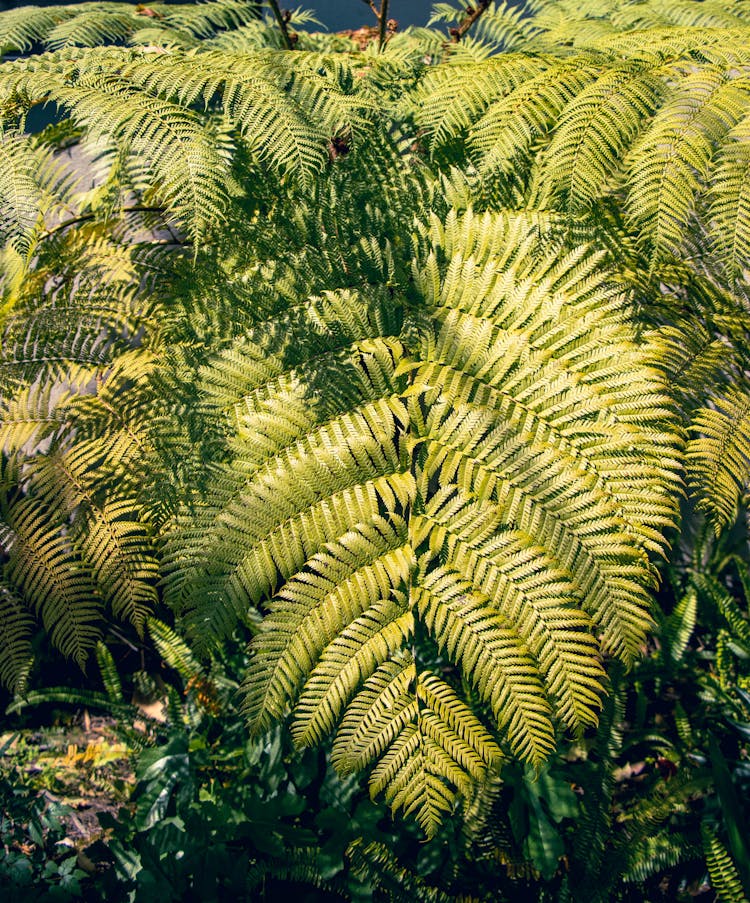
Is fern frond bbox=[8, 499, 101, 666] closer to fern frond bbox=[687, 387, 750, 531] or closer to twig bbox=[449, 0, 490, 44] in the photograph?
fern frond bbox=[687, 387, 750, 531]

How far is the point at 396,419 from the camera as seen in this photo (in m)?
1.55

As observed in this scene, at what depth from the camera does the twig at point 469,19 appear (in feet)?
7.90

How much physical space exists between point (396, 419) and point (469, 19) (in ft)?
5.77

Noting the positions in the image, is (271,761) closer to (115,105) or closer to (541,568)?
(541,568)

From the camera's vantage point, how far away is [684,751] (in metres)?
2.18

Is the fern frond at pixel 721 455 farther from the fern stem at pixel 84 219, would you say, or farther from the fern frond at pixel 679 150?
the fern stem at pixel 84 219

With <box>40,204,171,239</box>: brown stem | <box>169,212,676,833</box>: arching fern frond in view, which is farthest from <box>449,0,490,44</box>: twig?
<box>169,212,676,833</box>: arching fern frond

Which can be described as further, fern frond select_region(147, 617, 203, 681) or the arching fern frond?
fern frond select_region(147, 617, 203, 681)

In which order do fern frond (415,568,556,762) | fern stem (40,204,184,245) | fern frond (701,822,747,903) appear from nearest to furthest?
fern frond (415,568,556,762), fern frond (701,822,747,903), fern stem (40,204,184,245)

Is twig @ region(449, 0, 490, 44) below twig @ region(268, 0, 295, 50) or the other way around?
the other way around

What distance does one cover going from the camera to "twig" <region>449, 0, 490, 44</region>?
2407 millimetres

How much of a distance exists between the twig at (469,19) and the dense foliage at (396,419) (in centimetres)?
19

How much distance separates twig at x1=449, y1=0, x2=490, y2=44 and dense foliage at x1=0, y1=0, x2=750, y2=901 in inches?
7.6

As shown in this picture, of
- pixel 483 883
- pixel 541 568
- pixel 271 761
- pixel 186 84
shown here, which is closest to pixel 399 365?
pixel 541 568
